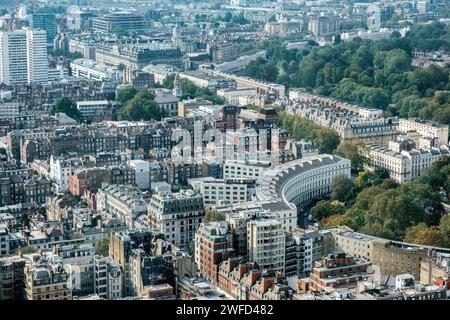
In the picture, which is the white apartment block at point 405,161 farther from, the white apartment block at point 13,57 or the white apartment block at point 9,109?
the white apartment block at point 13,57

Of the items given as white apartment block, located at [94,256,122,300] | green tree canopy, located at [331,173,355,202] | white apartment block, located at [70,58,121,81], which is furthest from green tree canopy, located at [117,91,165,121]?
white apartment block, located at [94,256,122,300]

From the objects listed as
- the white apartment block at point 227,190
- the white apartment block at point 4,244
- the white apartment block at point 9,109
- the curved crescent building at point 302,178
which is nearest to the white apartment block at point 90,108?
the white apartment block at point 9,109

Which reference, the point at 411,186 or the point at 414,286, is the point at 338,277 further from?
the point at 411,186

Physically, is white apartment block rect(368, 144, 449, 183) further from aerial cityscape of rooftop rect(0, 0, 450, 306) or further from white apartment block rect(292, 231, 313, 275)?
white apartment block rect(292, 231, 313, 275)

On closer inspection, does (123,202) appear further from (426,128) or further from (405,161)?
(426,128)

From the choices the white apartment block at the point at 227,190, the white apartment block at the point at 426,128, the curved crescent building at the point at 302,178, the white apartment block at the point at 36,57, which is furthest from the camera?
the white apartment block at the point at 36,57

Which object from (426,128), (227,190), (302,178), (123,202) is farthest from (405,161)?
(123,202)

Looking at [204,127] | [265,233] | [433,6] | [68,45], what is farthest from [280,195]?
[433,6]
